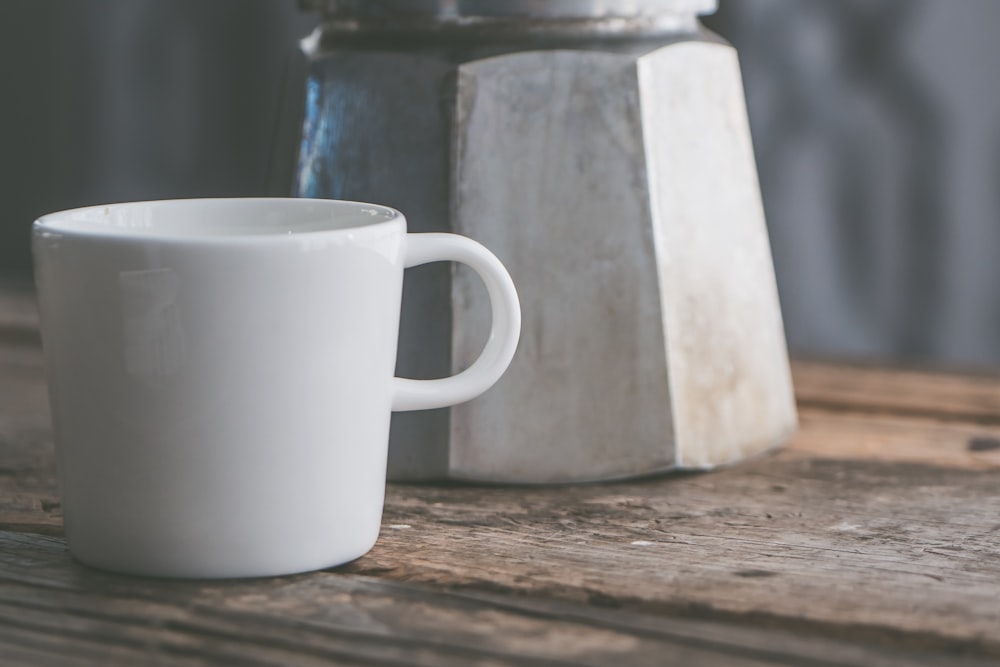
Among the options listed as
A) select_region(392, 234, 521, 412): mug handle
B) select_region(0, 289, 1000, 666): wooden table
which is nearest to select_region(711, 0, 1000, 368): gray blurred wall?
select_region(0, 289, 1000, 666): wooden table

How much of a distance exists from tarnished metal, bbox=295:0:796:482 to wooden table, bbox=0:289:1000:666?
22mm

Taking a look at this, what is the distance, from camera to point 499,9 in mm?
448

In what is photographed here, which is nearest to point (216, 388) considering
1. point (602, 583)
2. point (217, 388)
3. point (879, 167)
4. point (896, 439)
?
point (217, 388)

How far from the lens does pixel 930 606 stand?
0.33 meters

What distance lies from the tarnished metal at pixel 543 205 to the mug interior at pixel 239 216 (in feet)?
0.21

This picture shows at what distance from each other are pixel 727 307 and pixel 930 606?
0.18 meters

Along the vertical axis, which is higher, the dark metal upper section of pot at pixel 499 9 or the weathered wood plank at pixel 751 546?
the dark metal upper section of pot at pixel 499 9

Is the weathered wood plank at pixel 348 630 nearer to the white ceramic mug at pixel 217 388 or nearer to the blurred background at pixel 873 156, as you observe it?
the white ceramic mug at pixel 217 388

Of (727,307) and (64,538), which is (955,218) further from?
(64,538)

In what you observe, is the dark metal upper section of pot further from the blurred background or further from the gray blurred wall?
the gray blurred wall

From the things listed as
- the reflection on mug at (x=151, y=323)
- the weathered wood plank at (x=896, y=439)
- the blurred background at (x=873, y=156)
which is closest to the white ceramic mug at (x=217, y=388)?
the reflection on mug at (x=151, y=323)

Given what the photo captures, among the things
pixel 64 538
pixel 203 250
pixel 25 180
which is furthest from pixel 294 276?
pixel 25 180

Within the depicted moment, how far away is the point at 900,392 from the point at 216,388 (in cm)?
38

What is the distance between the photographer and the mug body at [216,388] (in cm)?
33
